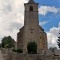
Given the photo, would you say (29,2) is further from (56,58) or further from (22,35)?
(56,58)

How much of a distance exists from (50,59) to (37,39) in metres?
13.0

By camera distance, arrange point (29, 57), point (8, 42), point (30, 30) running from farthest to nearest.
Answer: point (8, 42), point (30, 30), point (29, 57)

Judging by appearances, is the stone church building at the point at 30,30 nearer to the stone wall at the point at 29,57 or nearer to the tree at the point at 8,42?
the tree at the point at 8,42

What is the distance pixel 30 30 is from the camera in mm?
68500

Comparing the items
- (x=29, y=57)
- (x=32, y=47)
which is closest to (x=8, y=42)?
(x=32, y=47)

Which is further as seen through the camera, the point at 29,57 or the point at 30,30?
the point at 30,30

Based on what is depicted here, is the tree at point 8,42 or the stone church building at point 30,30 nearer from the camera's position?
the stone church building at point 30,30

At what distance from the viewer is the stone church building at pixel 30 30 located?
6831 centimetres

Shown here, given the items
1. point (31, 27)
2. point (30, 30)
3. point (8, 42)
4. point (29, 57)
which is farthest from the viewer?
point (8, 42)

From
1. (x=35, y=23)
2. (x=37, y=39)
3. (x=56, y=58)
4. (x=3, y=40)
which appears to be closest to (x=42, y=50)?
(x=37, y=39)

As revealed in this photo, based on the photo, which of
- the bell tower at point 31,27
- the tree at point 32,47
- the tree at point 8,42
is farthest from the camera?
the tree at point 8,42

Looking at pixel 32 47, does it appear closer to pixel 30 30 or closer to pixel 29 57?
pixel 30 30

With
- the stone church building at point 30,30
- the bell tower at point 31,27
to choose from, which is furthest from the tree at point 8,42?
the bell tower at point 31,27

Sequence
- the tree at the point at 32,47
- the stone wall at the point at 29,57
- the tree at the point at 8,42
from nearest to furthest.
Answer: the stone wall at the point at 29,57 → the tree at the point at 32,47 → the tree at the point at 8,42
